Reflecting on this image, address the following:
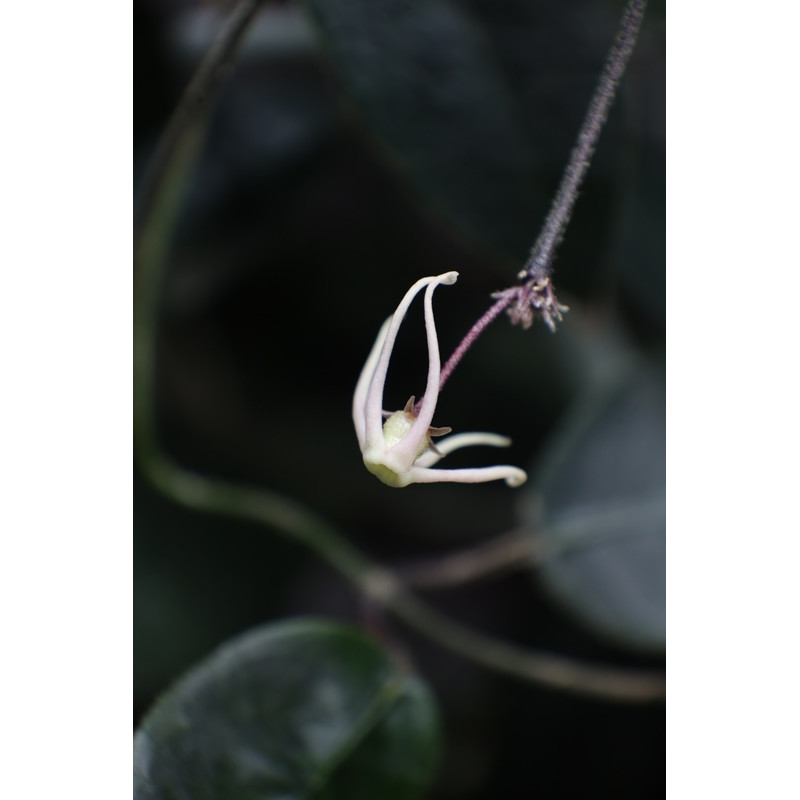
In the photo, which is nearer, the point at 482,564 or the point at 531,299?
the point at 531,299

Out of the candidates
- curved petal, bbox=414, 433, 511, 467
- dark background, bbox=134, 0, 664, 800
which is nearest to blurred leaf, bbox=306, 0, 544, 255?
dark background, bbox=134, 0, 664, 800

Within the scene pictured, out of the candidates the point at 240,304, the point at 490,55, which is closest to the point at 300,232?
the point at 240,304

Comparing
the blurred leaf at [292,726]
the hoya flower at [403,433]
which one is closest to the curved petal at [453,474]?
the hoya flower at [403,433]

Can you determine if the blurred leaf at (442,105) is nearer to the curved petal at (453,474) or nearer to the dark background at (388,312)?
the dark background at (388,312)

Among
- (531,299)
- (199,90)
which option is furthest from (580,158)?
(199,90)

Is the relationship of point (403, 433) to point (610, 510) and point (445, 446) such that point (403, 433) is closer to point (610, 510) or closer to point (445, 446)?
point (445, 446)

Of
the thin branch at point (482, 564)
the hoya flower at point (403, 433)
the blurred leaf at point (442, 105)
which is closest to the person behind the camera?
the hoya flower at point (403, 433)
